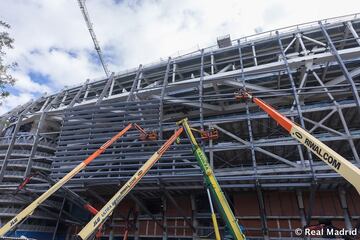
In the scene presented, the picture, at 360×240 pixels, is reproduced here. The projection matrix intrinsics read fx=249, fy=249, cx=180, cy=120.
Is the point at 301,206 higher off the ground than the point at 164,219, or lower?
higher

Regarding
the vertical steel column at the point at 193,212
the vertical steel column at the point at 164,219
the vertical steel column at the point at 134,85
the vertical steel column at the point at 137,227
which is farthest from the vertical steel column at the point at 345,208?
the vertical steel column at the point at 134,85

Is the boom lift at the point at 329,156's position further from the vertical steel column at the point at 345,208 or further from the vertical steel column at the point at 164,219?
the vertical steel column at the point at 164,219

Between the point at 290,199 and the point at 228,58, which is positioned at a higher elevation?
the point at 228,58

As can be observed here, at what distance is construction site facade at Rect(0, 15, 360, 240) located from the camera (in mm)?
15305

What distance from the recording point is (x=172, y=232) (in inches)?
731

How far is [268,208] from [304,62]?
36.2ft

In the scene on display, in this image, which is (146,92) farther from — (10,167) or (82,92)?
(10,167)

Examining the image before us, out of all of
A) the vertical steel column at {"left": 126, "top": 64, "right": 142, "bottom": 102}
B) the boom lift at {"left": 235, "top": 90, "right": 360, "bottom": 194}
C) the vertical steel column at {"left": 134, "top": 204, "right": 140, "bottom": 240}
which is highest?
the vertical steel column at {"left": 126, "top": 64, "right": 142, "bottom": 102}

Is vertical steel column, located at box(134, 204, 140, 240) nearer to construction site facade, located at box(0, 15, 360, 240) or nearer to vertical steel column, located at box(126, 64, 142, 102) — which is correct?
construction site facade, located at box(0, 15, 360, 240)

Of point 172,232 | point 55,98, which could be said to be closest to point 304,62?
point 172,232

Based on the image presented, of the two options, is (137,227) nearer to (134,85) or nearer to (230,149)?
(230,149)

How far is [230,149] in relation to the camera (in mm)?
16578

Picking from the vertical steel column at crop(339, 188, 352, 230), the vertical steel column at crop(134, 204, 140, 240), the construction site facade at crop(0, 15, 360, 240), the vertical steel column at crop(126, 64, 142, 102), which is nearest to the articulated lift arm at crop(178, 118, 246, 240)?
the construction site facade at crop(0, 15, 360, 240)

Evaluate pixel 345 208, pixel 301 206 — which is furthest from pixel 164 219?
pixel 345 208
